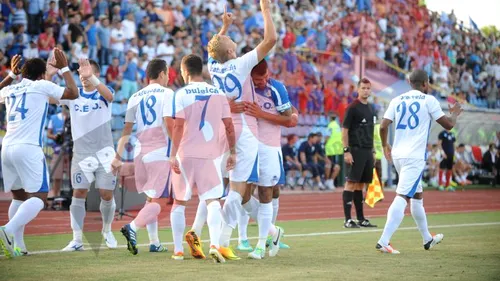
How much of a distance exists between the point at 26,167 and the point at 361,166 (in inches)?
257

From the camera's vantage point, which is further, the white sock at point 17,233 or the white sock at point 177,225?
the white sock at point 17,233

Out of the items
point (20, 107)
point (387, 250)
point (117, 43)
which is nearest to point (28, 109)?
point (20, 107)

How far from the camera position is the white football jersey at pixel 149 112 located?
10188 mm

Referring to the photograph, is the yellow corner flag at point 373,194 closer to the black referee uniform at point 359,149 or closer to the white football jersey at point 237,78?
the black referee uniform at point 359,149

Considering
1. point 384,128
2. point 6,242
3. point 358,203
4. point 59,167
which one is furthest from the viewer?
point 59,167

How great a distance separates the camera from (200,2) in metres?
25.9

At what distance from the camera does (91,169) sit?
1070 cm

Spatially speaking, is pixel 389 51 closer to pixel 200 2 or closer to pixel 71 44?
pixel 200 2

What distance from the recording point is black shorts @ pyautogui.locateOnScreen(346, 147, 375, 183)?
14.6 m

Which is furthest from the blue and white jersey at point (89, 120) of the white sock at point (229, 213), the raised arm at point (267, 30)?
the raised arm at point (267, 30)

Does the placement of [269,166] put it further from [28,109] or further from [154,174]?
[28,109]

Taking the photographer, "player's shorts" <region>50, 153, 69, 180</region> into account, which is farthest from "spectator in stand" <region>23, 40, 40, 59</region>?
"player's shorts" <region>50, 153, 69, 180</region>

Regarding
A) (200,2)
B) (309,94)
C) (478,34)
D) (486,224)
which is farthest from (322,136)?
(478,34)

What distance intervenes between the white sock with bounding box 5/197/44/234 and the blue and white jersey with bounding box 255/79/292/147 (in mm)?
2590
